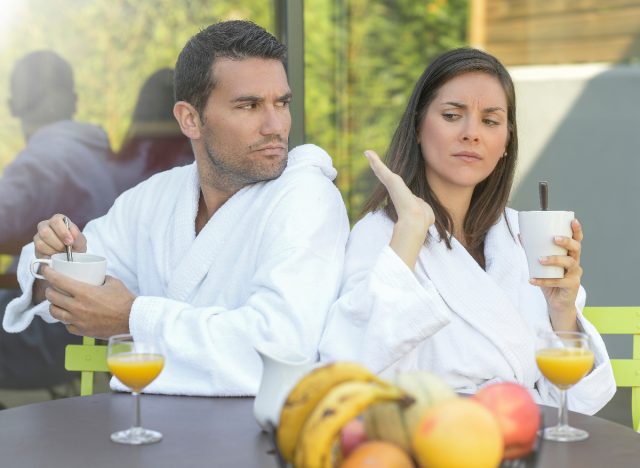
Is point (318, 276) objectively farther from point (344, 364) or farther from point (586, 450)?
point (344, 364)

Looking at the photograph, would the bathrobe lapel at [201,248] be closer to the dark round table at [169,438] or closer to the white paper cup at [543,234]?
the dark round table at [169,438]

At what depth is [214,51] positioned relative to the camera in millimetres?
2600

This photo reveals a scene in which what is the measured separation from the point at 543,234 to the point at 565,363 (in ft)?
1.42

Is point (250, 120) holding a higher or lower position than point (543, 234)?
higher

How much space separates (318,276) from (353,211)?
7.16 feet

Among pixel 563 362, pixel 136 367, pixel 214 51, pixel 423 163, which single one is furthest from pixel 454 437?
pixel 214 51

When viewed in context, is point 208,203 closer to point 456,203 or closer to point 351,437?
point 456,203

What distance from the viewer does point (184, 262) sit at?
254 cm

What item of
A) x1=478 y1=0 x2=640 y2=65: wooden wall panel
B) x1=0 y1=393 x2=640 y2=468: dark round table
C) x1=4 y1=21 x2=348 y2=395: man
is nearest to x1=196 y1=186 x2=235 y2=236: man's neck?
x1=4 y1=21 x2=348 y2=395: man

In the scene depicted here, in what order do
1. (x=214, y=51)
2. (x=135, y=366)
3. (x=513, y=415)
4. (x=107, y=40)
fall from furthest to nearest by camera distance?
(x=107, y=40), (x=214, y=51), (x=135, y=366), (x=513, y=415)

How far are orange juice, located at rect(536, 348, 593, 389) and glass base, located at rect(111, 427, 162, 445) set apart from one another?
68cm

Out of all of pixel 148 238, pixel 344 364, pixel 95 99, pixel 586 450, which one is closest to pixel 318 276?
pixel 148 238

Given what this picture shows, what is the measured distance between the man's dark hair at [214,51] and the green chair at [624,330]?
101 cm

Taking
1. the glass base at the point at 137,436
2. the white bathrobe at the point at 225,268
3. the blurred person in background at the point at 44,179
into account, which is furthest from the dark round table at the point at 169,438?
the blurred person in background at the point at 44,179
